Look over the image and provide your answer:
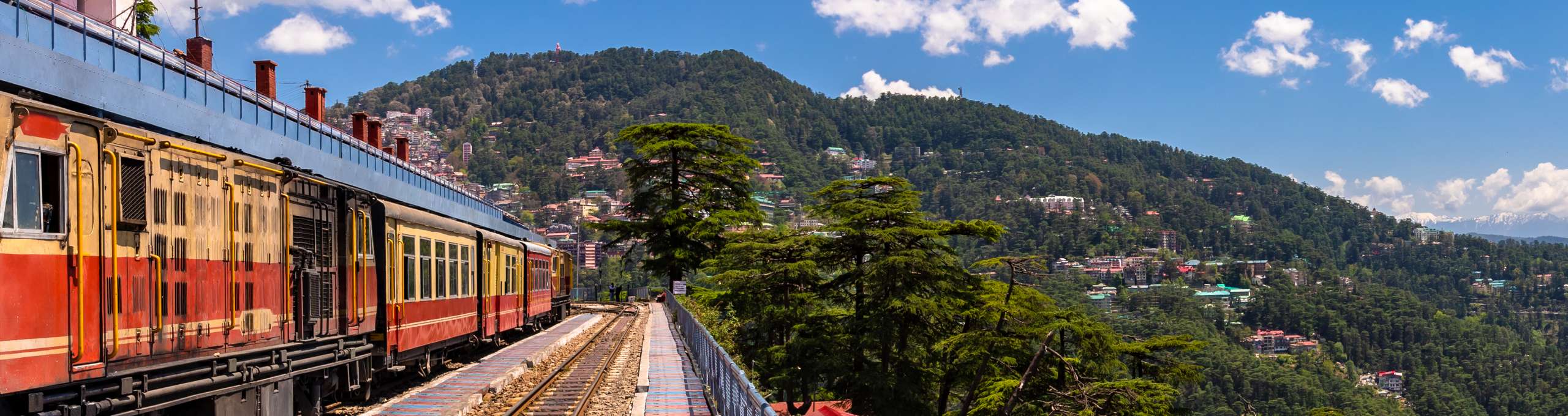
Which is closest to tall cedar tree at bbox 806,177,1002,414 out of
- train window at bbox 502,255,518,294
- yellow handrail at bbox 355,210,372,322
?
train window at bbox 502,255,518,294

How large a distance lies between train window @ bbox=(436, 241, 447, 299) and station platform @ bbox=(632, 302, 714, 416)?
3345 mm

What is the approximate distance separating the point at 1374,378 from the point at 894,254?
480ft

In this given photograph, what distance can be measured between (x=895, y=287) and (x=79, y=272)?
1906cm

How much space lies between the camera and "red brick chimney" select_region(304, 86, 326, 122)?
102 ft

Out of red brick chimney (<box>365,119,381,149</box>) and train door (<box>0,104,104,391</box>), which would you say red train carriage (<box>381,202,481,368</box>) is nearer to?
train door (<box>0,104,104,391</box>)

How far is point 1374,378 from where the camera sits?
147m

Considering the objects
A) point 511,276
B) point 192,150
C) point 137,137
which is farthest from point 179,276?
point 511,276

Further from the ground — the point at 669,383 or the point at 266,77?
the point at 266,77

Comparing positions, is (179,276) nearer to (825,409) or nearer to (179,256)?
(179,256)

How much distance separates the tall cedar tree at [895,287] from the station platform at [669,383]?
4706 mm

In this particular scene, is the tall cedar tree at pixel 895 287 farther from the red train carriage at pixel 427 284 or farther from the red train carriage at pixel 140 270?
the red train carriage at pixel 140 270

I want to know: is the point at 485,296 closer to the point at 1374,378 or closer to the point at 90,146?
the point at 90,146

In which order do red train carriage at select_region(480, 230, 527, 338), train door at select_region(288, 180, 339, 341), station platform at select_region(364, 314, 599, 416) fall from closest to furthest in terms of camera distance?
train door at select_region(288, 180, 339, 341)
station platform at select_region(364, 314, 599, 416)
red train carriage at select_region(480, 230, 527, 338)

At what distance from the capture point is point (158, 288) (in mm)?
8305
